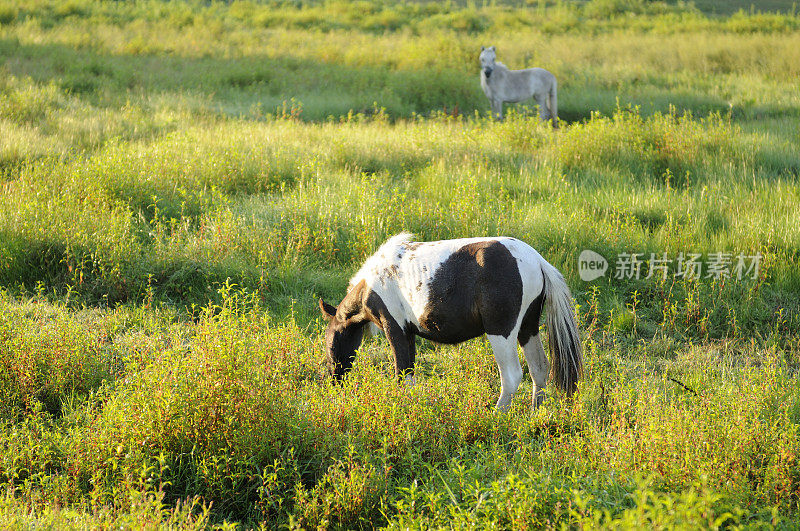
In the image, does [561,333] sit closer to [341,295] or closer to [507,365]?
[507,365]

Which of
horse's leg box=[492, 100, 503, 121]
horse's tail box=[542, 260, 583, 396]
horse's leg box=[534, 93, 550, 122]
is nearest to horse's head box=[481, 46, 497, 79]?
horse's leg box=[492, 100, 503, 121]

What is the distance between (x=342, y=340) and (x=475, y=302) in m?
1.16

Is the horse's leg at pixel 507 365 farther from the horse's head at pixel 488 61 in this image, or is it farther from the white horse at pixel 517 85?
the horse's head at pixel 488 61

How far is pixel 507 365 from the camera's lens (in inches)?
181

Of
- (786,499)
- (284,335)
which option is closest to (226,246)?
(284,335)

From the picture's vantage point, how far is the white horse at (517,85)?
14.9 m

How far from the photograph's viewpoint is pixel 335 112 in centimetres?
1457

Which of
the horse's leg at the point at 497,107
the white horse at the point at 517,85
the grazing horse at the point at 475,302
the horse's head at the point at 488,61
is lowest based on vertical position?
the grazing horse at the point at 475,302

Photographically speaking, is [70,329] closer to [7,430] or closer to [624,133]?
[7,430]

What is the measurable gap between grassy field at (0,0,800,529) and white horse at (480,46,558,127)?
2.10 feet

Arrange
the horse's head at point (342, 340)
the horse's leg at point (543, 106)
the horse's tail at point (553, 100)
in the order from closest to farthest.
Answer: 1. the horse's head at point (342, 340)
2. the horse's tail at point (553, 100)
3. the horse's leg at point (543, 106)

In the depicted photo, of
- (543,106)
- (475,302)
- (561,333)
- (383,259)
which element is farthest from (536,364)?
(543,106)

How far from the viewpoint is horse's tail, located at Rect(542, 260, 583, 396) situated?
464cm

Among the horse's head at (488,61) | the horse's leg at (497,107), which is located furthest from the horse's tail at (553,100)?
the horse's head at (488,61)
